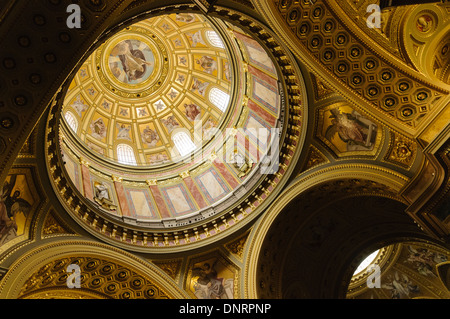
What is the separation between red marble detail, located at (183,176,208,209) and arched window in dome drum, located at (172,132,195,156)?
1889mm

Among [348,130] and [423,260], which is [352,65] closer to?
[348,130]

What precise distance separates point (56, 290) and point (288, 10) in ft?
38.5

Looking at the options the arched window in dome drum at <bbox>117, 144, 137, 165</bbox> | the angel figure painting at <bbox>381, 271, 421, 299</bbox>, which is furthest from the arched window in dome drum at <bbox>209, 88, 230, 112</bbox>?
the angel figure painting at <bbox>381, 271, 421, 299</bbox>

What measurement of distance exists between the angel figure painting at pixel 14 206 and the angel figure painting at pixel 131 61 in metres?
11.3

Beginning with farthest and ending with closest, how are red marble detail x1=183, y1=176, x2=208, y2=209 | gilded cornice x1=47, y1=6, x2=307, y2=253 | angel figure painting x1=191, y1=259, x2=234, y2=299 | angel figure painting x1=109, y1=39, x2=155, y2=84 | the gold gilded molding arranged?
angel figure painting x1=109, y1=39, x2=155, y2=84
red marble detail x1=183, y1=176, x2=208, y2=209
angel figure painting x1=191, y1=259, x2=234, y2=299
gilded cornice x1=47, y1=6, x2=307, y2=253
the gold gilded molding

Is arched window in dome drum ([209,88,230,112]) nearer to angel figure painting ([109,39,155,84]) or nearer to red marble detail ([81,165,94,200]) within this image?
angel figure painting ([109,39,155,84])

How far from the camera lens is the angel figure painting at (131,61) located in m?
21.7

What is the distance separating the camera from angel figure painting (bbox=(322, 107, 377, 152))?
528 inches

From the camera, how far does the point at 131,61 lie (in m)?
22.2

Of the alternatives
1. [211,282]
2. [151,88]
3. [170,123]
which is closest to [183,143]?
[170,123]

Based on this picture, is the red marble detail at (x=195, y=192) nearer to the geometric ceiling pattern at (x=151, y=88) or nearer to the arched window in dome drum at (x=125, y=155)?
the geometric ceiling pattern at (x=151, y=88)

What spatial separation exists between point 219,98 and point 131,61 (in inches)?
216
